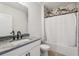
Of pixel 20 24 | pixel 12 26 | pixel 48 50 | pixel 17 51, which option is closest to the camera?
pixel 17 51

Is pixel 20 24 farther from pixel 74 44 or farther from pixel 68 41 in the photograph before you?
pixel 74 44

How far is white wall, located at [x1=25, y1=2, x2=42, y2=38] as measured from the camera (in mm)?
1764

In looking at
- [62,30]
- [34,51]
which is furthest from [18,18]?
[62,30]

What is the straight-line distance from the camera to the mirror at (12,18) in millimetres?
1470

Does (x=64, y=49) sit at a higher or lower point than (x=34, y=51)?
lower

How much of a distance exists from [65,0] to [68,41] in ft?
3.92

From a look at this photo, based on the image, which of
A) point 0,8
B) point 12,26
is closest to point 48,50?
point 12,26

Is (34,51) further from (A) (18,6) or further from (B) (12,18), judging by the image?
(A) (18,6)

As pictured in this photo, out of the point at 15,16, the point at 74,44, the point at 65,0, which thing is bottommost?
the point at 74,44

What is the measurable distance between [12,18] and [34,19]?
1.72ft

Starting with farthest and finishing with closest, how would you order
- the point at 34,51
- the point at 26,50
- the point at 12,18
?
the point at 34,51
the point at 12,18
the point at 26,50

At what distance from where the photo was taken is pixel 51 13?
2.20 metres

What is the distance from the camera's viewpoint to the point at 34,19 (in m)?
1.80

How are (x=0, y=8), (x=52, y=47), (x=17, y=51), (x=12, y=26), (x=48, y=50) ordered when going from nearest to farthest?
(x=17, y=51), (x=0, y=8), (x=12, y=26), (x=48, y=50), (x=52, y=47)
